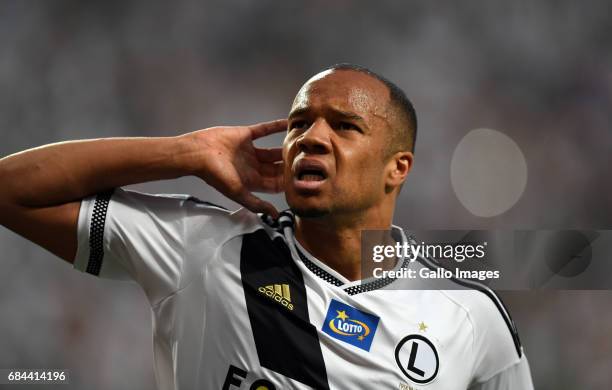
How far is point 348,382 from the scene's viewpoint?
2.15 meters

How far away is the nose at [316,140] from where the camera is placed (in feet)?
7.27

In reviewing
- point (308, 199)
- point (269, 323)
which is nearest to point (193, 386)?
point (269, 323)

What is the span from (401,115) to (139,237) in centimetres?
96

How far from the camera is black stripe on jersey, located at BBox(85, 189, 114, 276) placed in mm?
2117

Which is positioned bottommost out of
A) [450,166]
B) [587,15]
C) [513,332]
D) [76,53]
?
[513,332]

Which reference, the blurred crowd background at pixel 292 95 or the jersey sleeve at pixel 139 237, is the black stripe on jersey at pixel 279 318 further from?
the blurred crowd background at pixel 292 95

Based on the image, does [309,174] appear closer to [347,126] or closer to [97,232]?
[347,126]

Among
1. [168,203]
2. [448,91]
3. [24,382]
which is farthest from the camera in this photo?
[448,91]

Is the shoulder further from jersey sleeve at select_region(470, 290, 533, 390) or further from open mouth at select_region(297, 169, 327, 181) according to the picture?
open mouth at select_region(297, 169, 327, 181)

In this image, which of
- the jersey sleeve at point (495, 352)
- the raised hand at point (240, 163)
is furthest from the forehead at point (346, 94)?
the jersey sleeve at point (495, 352)

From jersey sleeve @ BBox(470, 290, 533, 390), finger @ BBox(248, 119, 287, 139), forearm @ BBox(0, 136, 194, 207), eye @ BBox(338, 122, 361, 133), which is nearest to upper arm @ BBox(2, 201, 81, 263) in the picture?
forearm @ BBox(0, 136, 194, 207)

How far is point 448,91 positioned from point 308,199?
301 cm

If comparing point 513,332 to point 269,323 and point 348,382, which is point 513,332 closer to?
point 348,382

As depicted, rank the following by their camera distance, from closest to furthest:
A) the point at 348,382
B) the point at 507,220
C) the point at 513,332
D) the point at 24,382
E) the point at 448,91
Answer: the point at 348,382
the point at 513,332
the point at 24,382
the point at 507,220
the point at 448,91
